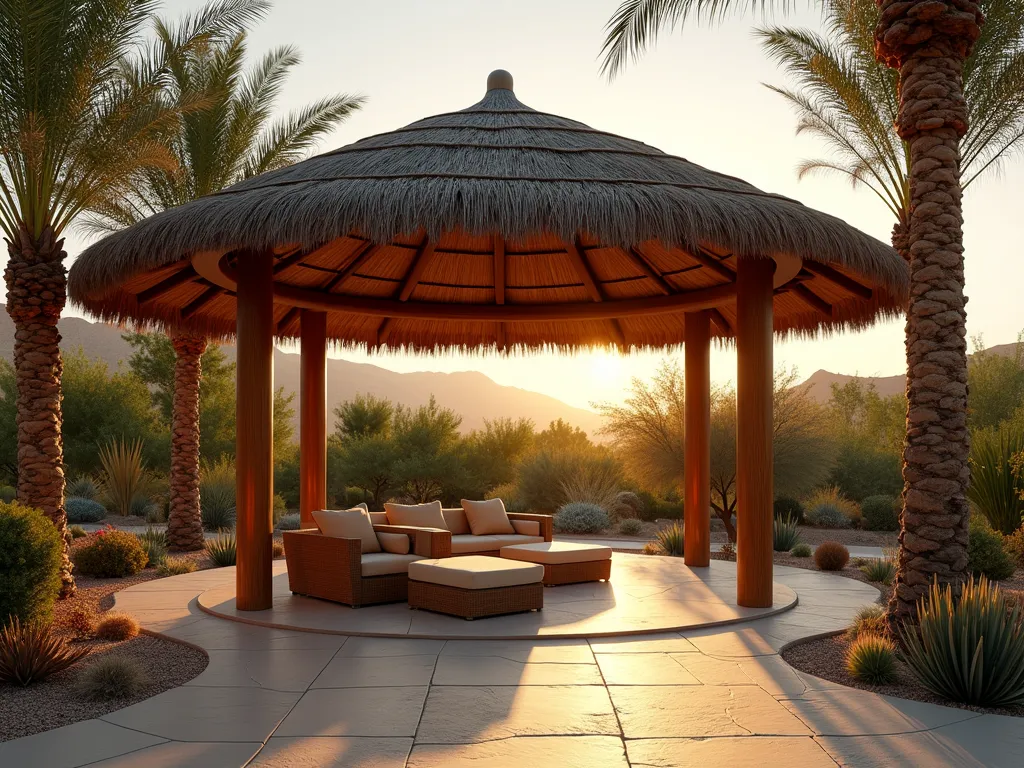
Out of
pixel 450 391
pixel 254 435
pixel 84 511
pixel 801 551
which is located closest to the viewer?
pixel 254 435

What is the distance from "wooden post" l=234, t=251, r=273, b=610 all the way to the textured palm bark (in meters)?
6.01

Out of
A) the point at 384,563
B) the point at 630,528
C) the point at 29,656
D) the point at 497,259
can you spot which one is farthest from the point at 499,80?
the point at 630,528

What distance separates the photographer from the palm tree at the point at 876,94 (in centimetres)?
1127

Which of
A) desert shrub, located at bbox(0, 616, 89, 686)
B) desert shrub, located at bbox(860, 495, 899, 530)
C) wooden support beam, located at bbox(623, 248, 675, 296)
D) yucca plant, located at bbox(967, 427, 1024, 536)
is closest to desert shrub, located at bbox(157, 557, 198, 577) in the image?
desert shrub, located at bbox(0, 616, 89, 686)

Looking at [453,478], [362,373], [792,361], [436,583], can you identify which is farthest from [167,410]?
[362,373]

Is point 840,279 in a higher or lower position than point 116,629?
higher

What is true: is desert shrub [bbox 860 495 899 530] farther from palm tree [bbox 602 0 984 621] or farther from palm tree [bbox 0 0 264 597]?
palm tree [bbox 0 0 264 597]

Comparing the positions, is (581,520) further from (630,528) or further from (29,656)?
(29,656)

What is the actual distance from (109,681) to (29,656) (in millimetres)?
678

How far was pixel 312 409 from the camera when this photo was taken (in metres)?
10.9

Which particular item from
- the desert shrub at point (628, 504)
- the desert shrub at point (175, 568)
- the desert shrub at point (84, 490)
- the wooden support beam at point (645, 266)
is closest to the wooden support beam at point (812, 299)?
the wooden support beam at point (645, 266)

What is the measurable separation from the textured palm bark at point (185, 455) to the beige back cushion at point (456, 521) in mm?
4917

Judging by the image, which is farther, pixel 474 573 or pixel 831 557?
pixel 831 557

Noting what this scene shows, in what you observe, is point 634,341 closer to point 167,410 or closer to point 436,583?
point 436,583
